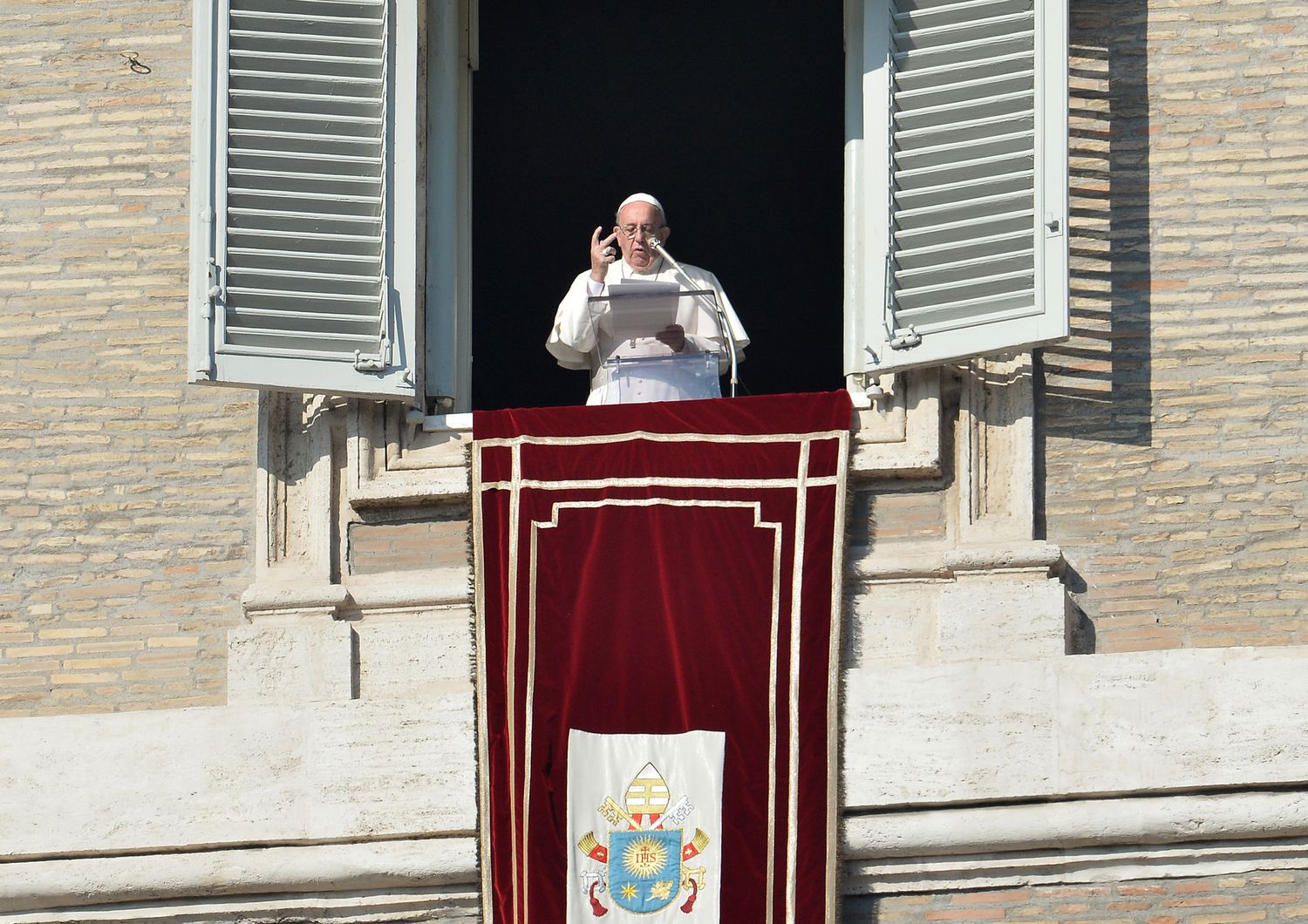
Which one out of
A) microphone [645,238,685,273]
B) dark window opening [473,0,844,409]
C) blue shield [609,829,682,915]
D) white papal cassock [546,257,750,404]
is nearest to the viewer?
blue shield [609,829,682,915]

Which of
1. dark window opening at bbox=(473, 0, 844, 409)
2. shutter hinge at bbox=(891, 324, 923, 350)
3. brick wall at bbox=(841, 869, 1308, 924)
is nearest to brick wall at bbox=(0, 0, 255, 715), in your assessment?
shutter hinge at bbox=(891, 324, 923, 350)

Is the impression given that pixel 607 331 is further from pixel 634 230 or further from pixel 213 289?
pixel 213 289

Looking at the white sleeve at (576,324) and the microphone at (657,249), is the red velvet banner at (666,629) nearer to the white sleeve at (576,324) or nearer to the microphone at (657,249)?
the white sleeve at (576,324)

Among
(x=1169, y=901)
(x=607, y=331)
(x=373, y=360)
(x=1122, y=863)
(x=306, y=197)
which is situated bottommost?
(x=1169, y=901)

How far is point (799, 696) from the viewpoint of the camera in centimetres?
902

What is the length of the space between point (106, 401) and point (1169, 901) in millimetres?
3607

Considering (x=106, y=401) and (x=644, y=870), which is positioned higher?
(x=106, y=401)

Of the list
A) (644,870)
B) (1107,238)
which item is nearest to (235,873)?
(644,870)

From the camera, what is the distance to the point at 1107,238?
972 centimetres

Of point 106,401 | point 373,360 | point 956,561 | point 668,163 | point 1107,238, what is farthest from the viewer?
point 668,163

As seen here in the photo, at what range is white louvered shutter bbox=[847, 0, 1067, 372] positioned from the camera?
9.36 meters

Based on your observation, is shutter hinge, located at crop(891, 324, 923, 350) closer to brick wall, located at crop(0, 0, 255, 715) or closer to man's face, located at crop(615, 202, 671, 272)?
man's face, located at crop(615, 202, 671, 272)

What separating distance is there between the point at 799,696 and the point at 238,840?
1.68 meters

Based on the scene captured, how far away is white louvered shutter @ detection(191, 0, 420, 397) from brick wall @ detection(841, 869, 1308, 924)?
95.6 inches
